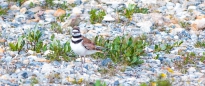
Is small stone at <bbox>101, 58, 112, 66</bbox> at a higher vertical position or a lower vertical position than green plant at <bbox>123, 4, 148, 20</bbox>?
lower

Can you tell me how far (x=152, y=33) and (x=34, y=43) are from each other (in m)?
3.09

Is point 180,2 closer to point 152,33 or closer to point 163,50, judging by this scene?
point 152,33

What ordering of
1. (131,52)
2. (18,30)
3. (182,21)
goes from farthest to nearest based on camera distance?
(182,21), (18,30), (131,52)

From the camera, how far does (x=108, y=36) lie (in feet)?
44.0

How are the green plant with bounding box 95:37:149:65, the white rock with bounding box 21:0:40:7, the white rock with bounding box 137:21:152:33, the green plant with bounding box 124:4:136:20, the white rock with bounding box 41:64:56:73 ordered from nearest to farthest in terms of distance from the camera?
the white rock with bounding box 41:64:56:73 < the green plant with bounding box 95:37:149:65 < the white rock with bounding box 137:21:152:33 < the green plant with bounding box 124:4:136:20 < the white rock with bounding box 21:0:40:7

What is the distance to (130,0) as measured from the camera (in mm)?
16484

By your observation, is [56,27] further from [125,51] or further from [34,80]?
[34,80]

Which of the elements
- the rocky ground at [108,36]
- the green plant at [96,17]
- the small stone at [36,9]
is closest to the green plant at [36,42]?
the rocky ground at [108,36]

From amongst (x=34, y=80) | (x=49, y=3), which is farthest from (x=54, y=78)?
(x=49, y=3)

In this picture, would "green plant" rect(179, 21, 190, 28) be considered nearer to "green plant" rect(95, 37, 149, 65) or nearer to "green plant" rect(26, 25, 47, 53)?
"green plant" rect(95, 37, 149, 65)

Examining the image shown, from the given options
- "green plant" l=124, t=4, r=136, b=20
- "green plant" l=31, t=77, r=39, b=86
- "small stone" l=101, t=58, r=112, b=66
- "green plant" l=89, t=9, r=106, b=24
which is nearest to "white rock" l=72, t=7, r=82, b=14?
"green plant" l=89, t=9, r=106, b=24

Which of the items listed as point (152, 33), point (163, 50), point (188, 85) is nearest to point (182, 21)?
point (152, 33)

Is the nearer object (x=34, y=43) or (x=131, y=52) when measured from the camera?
(x=131, y=52)

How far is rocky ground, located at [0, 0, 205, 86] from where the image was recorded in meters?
10.3
